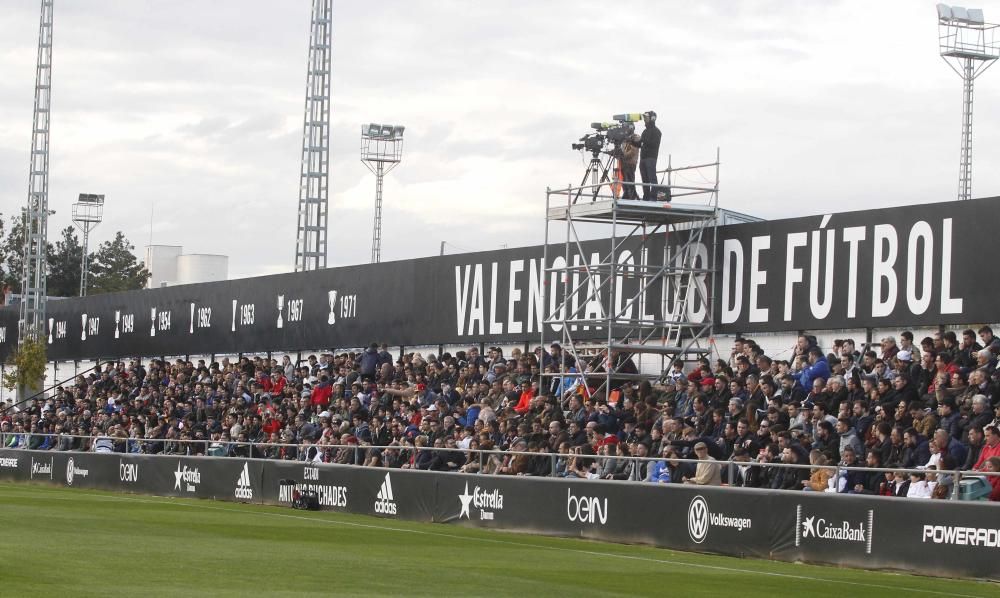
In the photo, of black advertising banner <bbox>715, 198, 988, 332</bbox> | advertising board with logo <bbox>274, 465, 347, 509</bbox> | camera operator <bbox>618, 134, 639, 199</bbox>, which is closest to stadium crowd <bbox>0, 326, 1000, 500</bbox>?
advertising board with logo <bbox>274, 465, 347, 509</bbox>

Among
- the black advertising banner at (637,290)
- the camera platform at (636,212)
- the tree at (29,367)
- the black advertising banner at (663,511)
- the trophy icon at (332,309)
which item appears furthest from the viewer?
the tree at (29,367)

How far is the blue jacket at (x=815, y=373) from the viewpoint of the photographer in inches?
933

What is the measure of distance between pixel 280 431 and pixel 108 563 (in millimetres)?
21099

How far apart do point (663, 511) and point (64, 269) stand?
98.2 metres

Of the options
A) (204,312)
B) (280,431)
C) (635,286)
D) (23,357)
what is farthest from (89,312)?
(635,286)

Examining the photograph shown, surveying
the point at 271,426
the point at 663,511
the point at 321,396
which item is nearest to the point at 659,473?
the point at 663,511

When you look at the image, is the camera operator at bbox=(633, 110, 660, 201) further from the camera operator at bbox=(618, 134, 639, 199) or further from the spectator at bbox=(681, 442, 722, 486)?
the spectator at bbox=(681, 442, 722, 486)

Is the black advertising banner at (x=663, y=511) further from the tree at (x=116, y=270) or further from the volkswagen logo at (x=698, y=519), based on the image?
the tree at (x=116, y=270)

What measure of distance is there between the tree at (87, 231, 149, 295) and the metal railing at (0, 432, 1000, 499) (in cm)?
7643

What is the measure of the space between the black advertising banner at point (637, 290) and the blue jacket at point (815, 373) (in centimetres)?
249

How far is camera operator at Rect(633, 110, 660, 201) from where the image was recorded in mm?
29281

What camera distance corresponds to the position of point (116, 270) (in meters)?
126

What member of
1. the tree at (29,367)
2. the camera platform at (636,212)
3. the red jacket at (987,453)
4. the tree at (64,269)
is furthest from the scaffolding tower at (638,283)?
the tree at (64,269)

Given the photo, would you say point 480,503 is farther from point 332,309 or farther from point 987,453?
point 332,309
